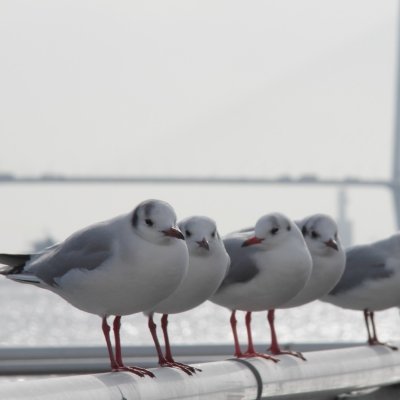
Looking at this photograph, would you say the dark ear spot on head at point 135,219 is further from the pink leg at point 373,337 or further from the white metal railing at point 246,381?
the pink leg at point 373,337

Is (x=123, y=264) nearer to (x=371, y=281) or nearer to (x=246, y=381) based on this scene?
(x=246, y=381)

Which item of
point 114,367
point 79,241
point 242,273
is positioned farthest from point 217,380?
point 242,273

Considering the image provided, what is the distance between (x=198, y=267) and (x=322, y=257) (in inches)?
32.0

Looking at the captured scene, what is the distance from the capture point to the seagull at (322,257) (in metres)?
4.70

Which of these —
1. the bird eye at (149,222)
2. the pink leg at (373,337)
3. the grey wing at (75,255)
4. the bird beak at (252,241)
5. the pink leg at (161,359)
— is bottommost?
the pink leg at (373,337)

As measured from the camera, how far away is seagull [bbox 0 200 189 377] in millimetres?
3697

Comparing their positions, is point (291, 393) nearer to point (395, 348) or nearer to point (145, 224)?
point (145, 224)

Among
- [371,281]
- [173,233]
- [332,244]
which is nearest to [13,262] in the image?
[173,233]

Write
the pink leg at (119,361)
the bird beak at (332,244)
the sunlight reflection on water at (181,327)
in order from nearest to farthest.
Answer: the pink leg at (119,361) < the bird beak at (332,244) < the sunlight reflection on water at (181,327)

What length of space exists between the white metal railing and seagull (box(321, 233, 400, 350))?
0.50 meters

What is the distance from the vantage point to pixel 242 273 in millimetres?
4473

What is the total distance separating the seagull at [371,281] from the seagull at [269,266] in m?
0.73

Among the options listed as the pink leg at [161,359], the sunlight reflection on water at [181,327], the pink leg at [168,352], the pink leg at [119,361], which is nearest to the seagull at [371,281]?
the pink leg at [168,352]

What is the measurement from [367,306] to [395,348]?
0.46 m
